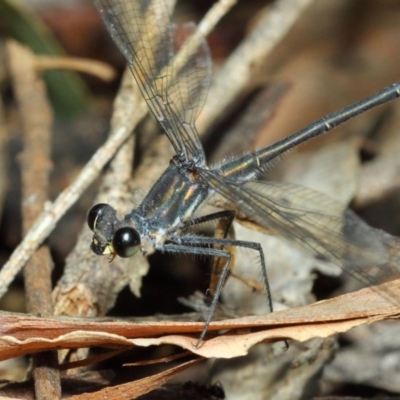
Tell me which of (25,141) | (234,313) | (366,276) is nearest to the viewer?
(366,276)

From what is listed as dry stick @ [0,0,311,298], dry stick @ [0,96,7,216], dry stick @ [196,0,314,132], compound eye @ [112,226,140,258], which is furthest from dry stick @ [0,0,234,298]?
dry stick @ [0,96,7,216]

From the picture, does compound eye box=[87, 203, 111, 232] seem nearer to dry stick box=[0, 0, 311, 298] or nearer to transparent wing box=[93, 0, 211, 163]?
dry stick box=[0, 0, 311, 298]

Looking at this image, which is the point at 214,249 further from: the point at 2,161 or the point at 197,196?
the point at 2,161

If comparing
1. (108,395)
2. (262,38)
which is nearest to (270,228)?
(108,395)

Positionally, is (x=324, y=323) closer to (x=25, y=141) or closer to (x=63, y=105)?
(x=25, y=141)

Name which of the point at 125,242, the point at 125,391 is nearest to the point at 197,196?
the point at 125,242

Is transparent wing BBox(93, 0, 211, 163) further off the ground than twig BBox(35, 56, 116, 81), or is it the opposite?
twig BBox(35, 56, 116, 81)
